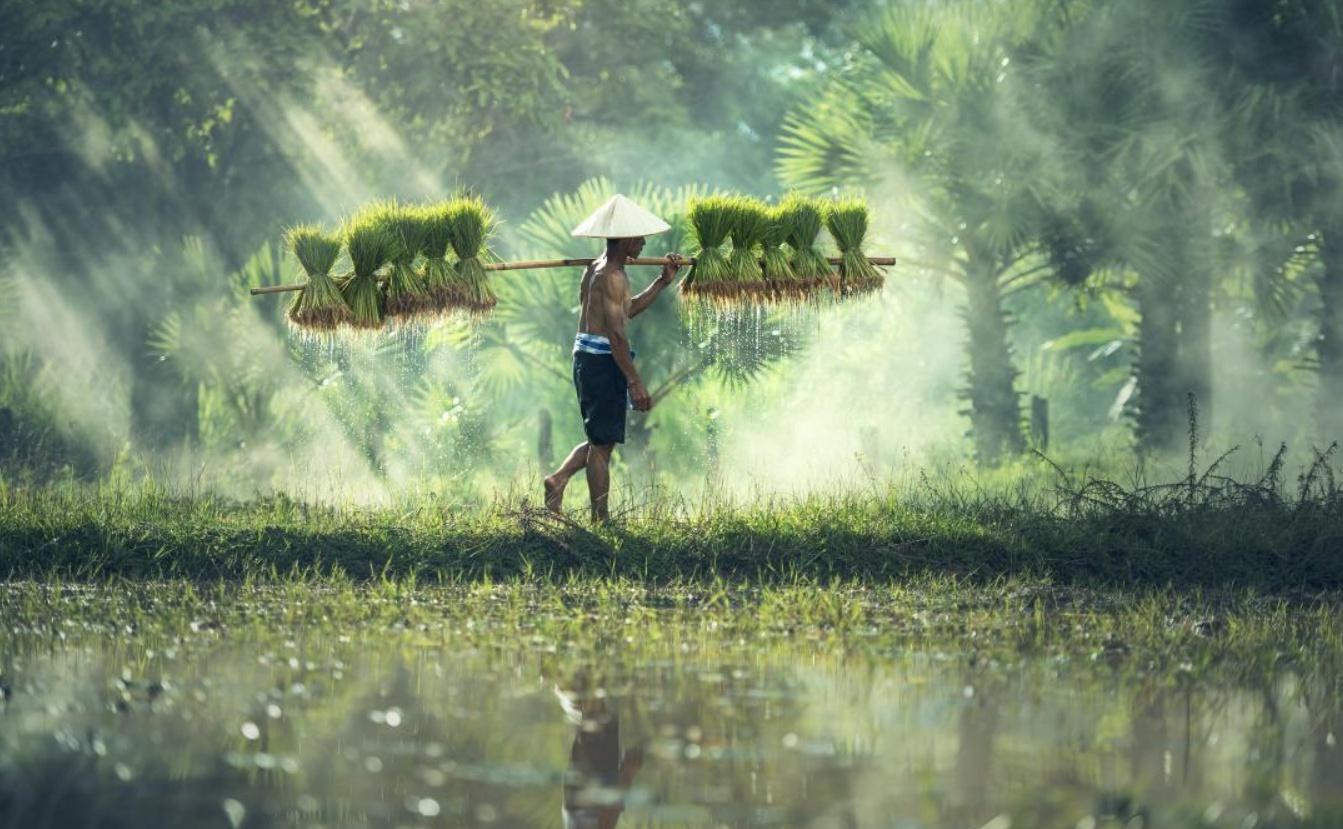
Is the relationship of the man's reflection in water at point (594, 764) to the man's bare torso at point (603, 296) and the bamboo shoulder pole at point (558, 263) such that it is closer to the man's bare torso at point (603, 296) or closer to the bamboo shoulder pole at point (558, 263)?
the man's bare torso at point (603, 296)

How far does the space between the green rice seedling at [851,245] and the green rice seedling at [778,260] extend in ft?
0.97

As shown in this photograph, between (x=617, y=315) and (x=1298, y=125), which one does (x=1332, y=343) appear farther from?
(x=617, y=315)

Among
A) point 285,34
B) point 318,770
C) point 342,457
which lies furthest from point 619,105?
point 318,770

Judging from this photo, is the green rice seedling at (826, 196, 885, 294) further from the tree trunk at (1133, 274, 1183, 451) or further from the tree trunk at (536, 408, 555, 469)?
the tree trunk at (1133, 274, 1183, 451)

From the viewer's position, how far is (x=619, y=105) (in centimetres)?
2991

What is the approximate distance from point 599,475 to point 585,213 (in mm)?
5056

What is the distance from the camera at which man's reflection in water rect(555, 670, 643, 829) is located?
5242 mm

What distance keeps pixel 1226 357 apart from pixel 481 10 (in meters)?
11.0

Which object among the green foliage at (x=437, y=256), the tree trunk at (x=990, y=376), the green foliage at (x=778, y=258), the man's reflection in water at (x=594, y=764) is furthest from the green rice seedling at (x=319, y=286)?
the tree trunk at (x=990, y=376)

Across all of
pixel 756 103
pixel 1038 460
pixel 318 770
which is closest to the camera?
pixel 318 770

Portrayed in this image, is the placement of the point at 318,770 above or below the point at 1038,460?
below

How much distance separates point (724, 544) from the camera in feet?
33.8

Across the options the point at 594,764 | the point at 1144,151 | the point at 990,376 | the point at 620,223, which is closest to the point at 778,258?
the point at 620,223

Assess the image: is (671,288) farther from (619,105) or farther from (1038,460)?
(619,105)
